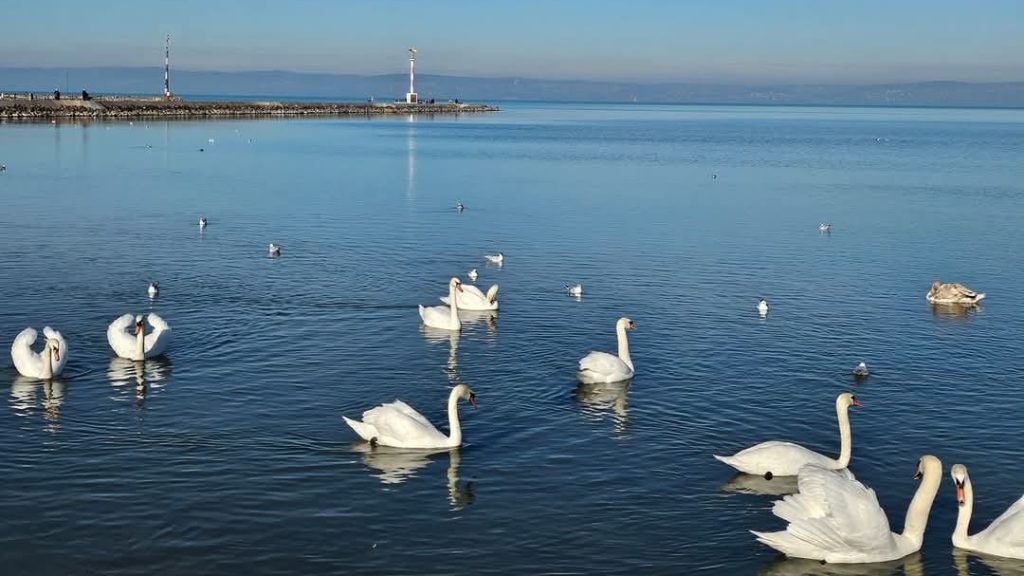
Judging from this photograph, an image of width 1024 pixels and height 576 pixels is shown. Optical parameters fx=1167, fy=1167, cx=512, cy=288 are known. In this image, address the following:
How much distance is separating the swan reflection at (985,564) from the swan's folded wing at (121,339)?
588 inches

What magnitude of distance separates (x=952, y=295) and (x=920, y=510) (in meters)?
15.9

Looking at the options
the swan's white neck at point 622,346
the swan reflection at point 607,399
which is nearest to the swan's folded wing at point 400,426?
the swan reflection at point 607,399

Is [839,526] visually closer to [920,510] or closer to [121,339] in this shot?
[920,510]

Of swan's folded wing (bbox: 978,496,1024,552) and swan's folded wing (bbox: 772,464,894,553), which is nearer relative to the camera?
swan's folded wing (bbox: 772,464,894,553)

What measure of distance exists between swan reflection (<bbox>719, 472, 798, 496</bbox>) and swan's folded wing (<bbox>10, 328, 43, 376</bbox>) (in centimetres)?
1206

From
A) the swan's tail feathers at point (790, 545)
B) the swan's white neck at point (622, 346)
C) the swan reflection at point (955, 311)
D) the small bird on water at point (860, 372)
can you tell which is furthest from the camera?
the swan reflection at point (955, 311)

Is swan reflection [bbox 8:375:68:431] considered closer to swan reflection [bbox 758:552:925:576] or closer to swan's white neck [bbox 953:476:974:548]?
swan reflection [bbox 758:552:925:576]

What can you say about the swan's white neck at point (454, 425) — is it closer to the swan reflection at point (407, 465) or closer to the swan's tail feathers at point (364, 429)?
the swan reflection at point (407, 465)

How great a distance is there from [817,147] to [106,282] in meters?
86.4

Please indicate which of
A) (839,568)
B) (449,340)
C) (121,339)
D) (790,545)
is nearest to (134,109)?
(449,340)

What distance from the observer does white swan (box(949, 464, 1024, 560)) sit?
13.8 metres

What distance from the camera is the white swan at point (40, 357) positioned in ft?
66.6

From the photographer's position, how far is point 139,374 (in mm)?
21109

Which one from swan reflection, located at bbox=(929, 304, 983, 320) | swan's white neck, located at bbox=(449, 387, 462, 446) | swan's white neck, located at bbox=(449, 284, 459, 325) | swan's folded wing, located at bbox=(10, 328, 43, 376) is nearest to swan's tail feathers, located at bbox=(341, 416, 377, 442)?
swan's white neck, located at bbox=(449, 387, 462, 446)
